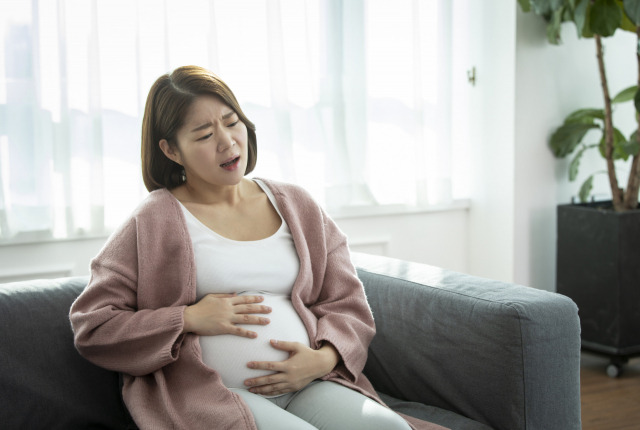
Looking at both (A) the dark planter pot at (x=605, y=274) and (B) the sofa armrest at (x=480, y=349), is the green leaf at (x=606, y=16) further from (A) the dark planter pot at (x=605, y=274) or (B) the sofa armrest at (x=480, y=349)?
(B) the sofa armrest at (x=480, y=349)

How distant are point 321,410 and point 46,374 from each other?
60 cm

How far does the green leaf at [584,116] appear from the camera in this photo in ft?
9.64

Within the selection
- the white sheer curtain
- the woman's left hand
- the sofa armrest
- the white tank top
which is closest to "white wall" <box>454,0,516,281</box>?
the white sheer curtain

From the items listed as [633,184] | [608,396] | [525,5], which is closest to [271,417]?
[608,396]

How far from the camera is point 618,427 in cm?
228

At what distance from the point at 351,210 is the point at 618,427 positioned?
125 cm

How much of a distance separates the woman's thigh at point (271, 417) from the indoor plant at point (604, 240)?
181cm

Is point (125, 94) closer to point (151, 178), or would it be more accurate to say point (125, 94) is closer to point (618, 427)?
→ point (151, 178)

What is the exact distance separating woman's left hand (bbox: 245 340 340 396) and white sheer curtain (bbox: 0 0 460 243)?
1.20 m

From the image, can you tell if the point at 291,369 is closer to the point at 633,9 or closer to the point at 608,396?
the point at 608,396

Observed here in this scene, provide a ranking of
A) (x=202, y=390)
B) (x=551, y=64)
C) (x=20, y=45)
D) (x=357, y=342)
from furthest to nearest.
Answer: (x=551, y=64), (x=20, y=45), (x=357, y=342), (x=202, y=390)

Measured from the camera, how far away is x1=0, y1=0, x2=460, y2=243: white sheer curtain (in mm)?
2291

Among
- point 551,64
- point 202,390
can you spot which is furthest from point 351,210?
point 202,390

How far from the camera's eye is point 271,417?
132 cm
